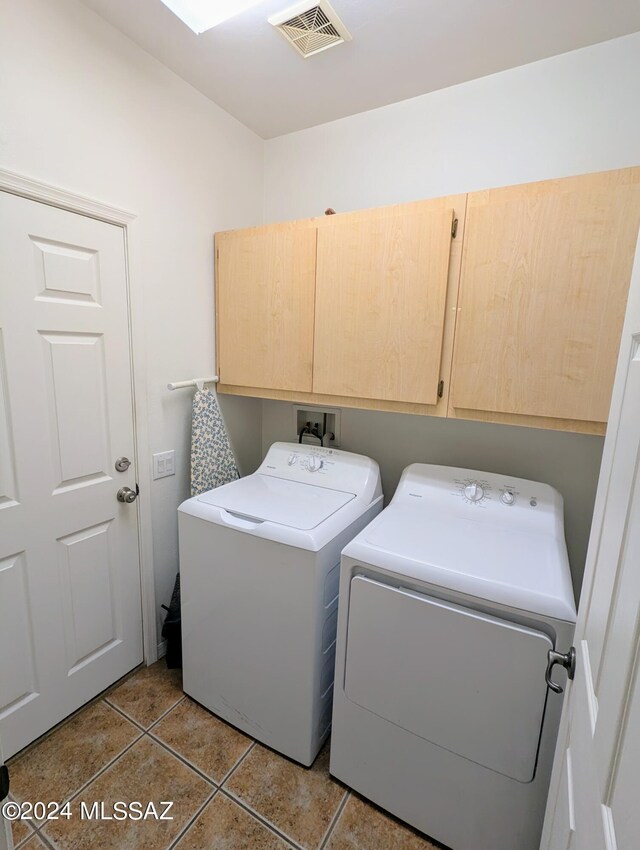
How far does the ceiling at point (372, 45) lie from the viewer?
52.5 inches

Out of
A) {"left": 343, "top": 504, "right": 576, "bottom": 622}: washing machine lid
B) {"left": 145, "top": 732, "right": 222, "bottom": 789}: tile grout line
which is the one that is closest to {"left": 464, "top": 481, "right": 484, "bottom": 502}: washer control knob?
{"left": 343, "top": 504, "right": 576, "bottom": 622}: washing machine lid

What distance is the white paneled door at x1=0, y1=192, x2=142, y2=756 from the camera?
1.33 m

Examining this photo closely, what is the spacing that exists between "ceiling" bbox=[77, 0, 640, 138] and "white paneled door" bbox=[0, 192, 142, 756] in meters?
0.75

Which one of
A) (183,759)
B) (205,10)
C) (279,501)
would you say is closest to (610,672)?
(279,501)

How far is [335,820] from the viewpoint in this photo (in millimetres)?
1312

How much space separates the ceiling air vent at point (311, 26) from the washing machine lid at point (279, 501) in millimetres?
1746

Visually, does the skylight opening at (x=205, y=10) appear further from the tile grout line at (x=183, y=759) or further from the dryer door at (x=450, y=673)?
the tile grout line at (x=183, y=759)

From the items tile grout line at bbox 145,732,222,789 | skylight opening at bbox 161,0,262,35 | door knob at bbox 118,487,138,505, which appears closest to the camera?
skylight opening at bbox 161,0,262,35

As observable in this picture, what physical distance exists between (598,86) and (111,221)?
1.92 m

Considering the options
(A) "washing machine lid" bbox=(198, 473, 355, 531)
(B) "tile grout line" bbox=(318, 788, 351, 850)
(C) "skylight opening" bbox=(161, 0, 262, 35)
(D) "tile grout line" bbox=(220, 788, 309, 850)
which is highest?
(C) "skylight opening" bbox=(161, 0, 262, 35)

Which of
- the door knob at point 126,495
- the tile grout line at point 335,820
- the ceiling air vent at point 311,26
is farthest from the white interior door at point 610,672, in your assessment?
the door knob at point 126,495

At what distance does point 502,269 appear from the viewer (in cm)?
134

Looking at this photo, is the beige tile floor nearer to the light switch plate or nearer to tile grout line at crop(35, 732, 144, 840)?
tile grout line at crop(35, 732, 144, 840)

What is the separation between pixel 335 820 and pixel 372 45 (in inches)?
110
